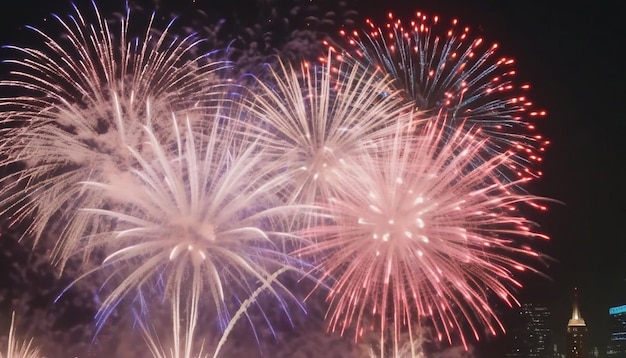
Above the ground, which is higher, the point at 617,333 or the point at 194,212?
the point at 617,333

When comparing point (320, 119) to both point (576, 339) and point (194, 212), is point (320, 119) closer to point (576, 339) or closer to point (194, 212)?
point (194, 212)

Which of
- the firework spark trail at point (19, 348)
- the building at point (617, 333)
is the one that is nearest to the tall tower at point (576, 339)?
the building at point (617, 333)

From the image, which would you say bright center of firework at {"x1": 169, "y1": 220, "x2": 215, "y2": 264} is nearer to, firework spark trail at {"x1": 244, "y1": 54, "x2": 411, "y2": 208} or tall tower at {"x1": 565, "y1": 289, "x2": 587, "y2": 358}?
firework spark trail at {"x1": 244, "y1": 54, "x2": 411, "y2": 208}

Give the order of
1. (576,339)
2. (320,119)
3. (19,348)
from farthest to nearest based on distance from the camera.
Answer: (576,339) < (19,348) < (320,119)

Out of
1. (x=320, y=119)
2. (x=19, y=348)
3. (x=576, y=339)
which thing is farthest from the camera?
(x=576, y=339)

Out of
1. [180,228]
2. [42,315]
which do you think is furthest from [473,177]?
[42,315]

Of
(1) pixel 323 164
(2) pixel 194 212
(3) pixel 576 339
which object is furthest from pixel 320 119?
(3) pixel 576 339

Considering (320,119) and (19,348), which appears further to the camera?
(19,348)
